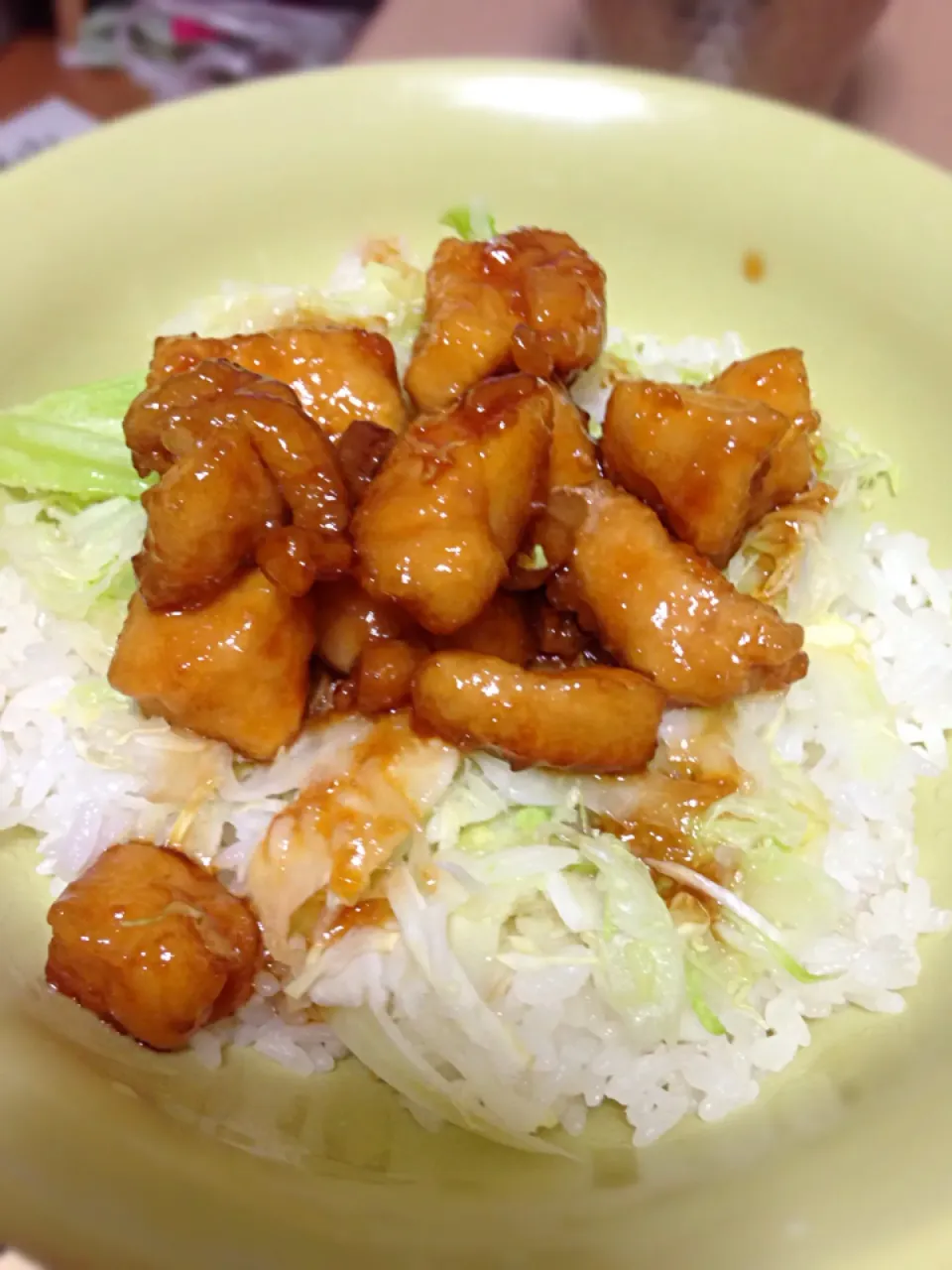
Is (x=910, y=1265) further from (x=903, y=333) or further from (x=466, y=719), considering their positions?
(x=903, y=333)

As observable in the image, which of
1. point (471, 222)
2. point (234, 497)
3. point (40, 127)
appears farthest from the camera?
point (40, 127)

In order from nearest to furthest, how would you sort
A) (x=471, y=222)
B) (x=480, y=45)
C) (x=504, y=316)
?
(x=504, y=316) → (x=471, y=222) → (x=480, y=45)

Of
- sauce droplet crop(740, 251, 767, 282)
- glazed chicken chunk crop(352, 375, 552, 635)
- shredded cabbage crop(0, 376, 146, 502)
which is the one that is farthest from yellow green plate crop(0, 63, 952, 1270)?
glazed chicken chunk crop(352, 375, 552, 635)

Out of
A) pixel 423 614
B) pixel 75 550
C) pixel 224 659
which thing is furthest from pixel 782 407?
pixel 75 550

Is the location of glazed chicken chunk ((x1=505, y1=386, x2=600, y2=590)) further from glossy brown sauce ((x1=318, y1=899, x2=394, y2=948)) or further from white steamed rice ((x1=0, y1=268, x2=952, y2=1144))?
glossy brown sauce ((x1=318, y1=899, x2=394, y2=948))

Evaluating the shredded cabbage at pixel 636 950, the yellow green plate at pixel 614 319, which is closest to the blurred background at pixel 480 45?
the yellow green plate at pixel 614 319

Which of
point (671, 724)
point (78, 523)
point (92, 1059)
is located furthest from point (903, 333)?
point (92, 1059)

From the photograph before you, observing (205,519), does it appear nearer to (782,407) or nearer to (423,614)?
(423,614)

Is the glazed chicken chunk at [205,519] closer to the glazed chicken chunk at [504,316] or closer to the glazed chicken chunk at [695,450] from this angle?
the glazed chicken chunk at [504,316]
